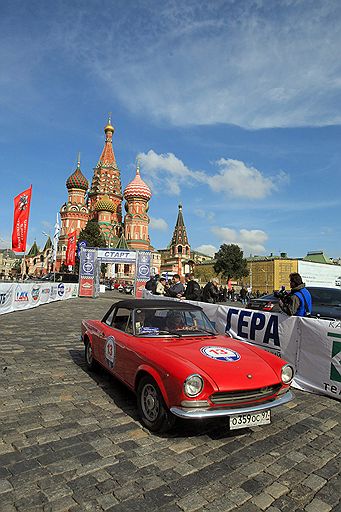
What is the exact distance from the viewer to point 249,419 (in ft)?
A: 11.2

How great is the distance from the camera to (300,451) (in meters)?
3.39

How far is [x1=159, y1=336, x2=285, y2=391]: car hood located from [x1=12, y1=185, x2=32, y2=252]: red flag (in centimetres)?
1474

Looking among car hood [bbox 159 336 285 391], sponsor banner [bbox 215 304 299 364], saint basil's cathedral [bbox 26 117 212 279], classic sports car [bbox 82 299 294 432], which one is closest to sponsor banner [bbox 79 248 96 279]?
sponsor banner [bbox 215 304 299 364]

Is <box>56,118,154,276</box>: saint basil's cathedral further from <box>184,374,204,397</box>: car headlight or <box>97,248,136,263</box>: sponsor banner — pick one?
<box>184,374,204,397</box>: car headlight

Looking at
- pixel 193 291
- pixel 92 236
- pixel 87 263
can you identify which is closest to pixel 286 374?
pixel 193 291

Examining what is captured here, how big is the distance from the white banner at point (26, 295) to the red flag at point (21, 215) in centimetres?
227

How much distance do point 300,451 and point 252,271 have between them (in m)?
90.5

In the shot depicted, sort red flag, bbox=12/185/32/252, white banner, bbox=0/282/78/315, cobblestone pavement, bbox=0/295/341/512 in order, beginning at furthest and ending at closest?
1. red flag, bbox=12/185/32/252
2. white banner, bbox=0/282/78/315
3. cobblestone pavement, bbox=0/295/341/512

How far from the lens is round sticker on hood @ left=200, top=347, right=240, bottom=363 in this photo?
3761 millimetres

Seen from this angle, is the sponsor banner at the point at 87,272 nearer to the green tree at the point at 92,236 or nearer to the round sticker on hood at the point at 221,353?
the round sticker on hood at the point at 221,353

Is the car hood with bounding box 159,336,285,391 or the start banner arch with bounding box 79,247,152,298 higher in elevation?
the start banner arch with bounding box 79,247,152,298

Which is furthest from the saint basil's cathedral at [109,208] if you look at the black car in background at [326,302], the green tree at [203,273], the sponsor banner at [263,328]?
the sponsor banner at [263,328]

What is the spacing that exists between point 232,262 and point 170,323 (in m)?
69.3

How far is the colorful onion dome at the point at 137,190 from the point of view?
7356cm
